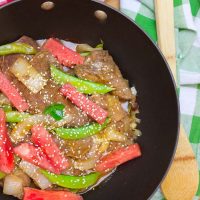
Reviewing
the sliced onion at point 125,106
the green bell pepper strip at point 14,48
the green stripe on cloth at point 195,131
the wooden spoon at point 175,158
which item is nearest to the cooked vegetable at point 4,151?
the green bell pepper strip at point 14,48

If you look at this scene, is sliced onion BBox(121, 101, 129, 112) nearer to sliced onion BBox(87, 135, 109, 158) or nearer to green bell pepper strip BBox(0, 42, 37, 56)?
sliced onion BBox(87, 135, 109, 158)

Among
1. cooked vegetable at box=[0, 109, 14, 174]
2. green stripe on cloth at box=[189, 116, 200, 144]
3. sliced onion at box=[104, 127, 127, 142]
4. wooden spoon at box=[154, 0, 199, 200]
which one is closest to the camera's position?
cooked vegetable at box=[0, 109, 14, 174]

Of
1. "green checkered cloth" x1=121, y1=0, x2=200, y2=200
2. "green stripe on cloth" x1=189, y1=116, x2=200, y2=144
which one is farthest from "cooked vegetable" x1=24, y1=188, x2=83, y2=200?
"green stripe on cloth" x1=189, y1=116, x2=200, y2=144

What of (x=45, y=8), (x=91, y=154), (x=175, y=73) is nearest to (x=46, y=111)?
(x=91, y=154)

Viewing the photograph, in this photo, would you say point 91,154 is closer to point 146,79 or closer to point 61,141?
point 61,141

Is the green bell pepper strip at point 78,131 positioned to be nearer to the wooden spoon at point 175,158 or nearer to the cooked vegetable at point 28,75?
the cooked vegetable at point 28,75

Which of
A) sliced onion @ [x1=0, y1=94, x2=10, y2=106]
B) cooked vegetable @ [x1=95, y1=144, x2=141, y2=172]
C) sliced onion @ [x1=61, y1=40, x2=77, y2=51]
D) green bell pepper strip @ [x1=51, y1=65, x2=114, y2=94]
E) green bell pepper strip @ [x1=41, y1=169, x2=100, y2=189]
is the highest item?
sliced onion @ [x1=61, y1=40, x2=77, y2=51]
